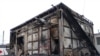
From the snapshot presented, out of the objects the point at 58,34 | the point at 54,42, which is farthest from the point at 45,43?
the point at 58,34

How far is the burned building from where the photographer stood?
12000 mm

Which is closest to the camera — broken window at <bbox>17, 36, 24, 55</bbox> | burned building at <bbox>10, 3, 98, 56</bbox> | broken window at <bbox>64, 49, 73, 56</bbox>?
broken window at <bbox>64, 49, 73, 56</bbox>

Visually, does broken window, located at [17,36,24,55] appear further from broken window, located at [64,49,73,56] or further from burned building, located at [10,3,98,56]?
broken window, located at [64,49,73,56]

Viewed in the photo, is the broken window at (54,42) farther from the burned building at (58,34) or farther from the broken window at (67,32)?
the broken window at (67,32)

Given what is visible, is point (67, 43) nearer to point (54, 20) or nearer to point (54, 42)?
point (54, 42)

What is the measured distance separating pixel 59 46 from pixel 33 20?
15.0 feet

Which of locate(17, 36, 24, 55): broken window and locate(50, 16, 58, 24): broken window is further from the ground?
locate(50, 16, 58, 24): broken window

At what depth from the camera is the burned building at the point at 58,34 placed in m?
12.0

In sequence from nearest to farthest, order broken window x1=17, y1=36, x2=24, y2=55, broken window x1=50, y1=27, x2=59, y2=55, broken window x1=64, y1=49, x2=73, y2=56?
broken window x1=64, y1=49, x2=73, y2=56
broken window x1=50, y1=27, x2=59, y2=55
broken window x1=17, y1=36, x2=24, y2=55

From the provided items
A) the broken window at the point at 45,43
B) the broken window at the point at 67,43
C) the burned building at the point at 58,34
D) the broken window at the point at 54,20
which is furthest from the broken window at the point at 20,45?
the broken window at the point at 67,43

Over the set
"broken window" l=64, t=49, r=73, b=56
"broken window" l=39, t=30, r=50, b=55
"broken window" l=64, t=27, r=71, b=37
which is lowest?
"broken window" l=64, t=49, r=73, b=56

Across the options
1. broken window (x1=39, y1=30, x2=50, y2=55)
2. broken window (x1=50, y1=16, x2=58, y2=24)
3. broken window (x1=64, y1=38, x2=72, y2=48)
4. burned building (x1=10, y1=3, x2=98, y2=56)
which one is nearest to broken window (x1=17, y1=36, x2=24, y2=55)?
burned building (x1=10, y1=3, x2=98, y2=56)

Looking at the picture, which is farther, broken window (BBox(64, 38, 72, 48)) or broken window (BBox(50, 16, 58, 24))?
broken window (BBox(50, 16, 58, 24))

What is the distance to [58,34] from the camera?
11898 mm
